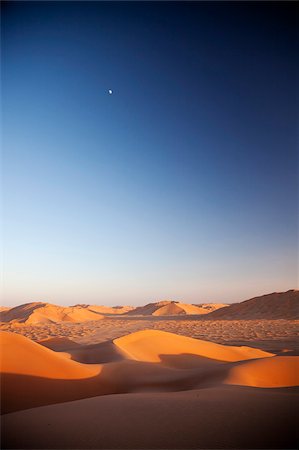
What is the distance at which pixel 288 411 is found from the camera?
9.00 feet

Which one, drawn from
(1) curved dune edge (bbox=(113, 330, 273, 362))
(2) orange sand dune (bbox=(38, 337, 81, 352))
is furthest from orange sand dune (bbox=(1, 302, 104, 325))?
(1) curved dune edge (bbox=(113, 330, 273, 362))

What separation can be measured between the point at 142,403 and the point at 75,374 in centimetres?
274

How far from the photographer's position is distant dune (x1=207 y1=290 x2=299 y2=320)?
27.7 metres

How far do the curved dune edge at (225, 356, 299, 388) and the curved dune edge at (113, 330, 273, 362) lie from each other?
109 inches

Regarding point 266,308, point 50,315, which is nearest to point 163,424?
point 266,308

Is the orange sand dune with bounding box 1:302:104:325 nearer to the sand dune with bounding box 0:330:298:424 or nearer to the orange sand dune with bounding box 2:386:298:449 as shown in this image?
the sand dune with bounding box 0:330:298:424

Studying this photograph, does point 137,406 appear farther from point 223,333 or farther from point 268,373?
point 223,333

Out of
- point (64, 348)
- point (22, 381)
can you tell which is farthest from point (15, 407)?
point (64, 348)

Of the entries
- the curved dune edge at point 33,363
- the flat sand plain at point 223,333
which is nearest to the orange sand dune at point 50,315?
the flat sand plain at point 223,333

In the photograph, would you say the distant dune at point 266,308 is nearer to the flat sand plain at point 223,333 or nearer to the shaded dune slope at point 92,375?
the flat sand plain at point 223,333

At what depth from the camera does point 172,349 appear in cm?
945

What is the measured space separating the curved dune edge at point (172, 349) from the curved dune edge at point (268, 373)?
2761mm

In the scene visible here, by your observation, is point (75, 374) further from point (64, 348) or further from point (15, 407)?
point (64, 348)

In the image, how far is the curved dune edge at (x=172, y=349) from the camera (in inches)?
357
